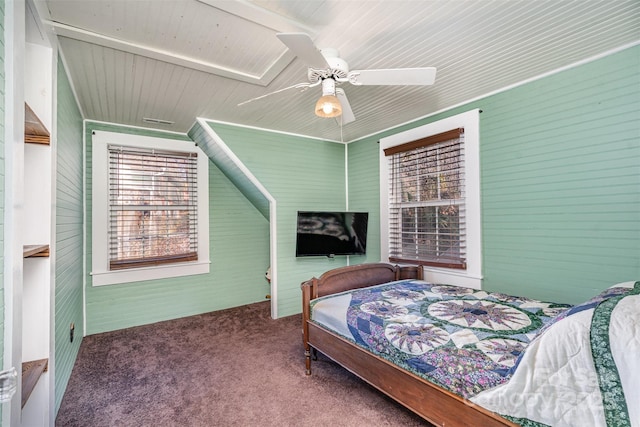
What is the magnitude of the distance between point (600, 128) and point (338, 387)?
2839 millimetres

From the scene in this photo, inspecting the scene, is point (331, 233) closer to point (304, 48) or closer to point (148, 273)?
point (148, 273)

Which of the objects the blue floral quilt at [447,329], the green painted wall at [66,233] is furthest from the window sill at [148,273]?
the blue floral quilt at [447,329]

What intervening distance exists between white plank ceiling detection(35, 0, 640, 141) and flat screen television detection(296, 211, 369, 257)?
4.95 feet

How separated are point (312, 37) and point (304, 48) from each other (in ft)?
1.59

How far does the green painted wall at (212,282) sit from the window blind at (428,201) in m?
2.12

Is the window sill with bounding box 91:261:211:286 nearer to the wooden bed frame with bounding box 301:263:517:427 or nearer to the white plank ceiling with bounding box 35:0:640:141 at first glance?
the white plank ceiling with bounding box 35:0:640:141

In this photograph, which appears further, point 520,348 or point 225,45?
point 225,45

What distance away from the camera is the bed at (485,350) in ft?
3.36

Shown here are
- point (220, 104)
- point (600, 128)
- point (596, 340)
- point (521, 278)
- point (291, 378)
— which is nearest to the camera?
point (596, 340)

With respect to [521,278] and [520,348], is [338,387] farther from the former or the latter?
[521,278]

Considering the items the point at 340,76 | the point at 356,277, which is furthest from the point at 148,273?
the point at 340,76

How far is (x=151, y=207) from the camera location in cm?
380

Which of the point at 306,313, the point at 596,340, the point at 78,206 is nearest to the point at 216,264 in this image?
the point at 78,206

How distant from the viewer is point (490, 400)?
1.28m
